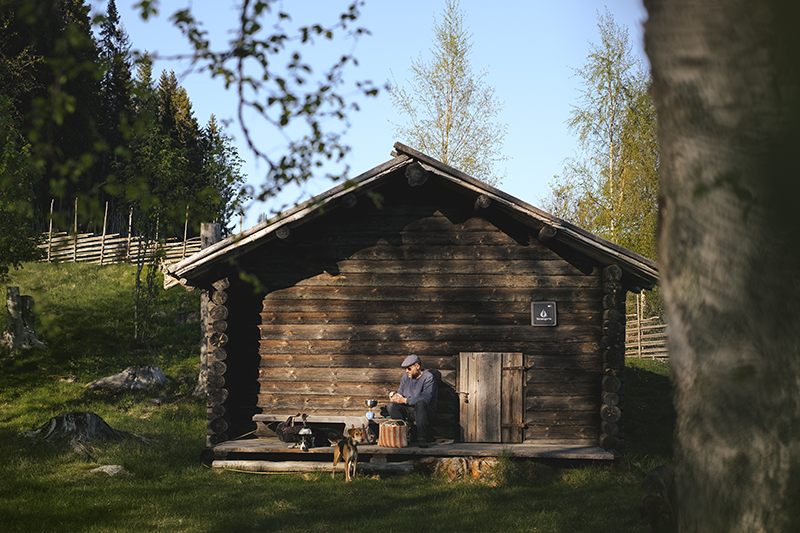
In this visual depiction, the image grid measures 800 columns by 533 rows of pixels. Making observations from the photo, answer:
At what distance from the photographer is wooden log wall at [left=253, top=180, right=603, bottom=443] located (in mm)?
11148

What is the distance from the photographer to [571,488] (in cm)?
964

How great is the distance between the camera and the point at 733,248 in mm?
2674

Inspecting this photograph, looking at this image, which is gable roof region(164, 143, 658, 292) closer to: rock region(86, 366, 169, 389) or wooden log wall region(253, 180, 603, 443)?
wooden log wall region(253, 180, 603, 443)

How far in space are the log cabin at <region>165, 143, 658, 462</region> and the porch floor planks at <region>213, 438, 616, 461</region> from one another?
0.87ft

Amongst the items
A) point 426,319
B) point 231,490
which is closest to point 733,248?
point 231,490

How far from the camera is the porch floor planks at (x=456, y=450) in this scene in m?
10.4

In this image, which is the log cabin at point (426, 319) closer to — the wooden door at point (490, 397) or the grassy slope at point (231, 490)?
the wooden door at point (490, 397)

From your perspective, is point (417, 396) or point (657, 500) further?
point (417, 396)

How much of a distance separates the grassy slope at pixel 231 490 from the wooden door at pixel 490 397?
1065 mm

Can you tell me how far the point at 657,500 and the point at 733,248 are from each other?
18.5 ft

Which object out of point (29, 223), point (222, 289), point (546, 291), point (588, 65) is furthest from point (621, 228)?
point (29, 223)

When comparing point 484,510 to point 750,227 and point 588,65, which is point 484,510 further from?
point 588,65

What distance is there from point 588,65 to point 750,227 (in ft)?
75.4

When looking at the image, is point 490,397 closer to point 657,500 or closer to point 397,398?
point 397,398
